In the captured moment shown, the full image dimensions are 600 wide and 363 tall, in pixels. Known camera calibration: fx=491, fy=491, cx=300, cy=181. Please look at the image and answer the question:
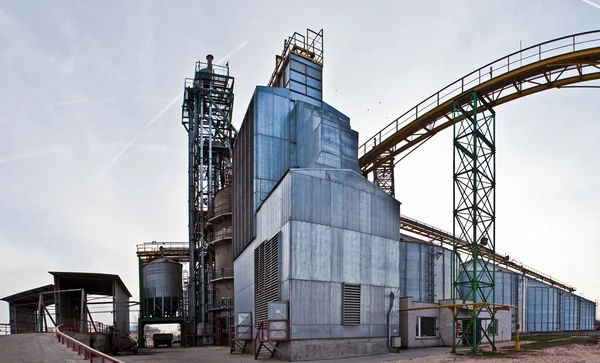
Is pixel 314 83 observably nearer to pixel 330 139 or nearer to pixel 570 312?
pixel 330 139

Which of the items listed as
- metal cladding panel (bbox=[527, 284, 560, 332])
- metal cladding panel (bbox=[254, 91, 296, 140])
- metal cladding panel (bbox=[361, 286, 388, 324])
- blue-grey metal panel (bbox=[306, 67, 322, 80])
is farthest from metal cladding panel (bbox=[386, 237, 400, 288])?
metal cladding panel (bbox=[527, 284, 560, 332])

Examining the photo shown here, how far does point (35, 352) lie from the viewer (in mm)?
22641

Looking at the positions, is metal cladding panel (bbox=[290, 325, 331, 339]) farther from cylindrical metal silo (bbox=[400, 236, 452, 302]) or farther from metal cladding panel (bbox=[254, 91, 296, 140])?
cylindrical metal silo (bbox=[400, 236, 452, 302])

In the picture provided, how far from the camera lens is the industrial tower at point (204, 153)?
51.6 metres

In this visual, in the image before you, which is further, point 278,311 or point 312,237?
point 312,237

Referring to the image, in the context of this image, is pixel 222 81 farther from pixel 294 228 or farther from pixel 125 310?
pixel 294 228

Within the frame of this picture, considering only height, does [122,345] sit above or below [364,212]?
below

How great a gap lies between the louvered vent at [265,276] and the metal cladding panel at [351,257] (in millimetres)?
3662

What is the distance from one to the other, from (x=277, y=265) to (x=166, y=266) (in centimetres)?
3284

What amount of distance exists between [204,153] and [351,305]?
33938 mm

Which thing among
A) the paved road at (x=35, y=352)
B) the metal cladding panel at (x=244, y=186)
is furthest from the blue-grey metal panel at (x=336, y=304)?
the paved road at (x=35, y=352)

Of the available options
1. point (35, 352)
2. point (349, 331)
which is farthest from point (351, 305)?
point (35, 352)

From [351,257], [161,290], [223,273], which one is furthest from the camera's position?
[161,290]

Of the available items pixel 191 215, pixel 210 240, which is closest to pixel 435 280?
pixel 210 240
